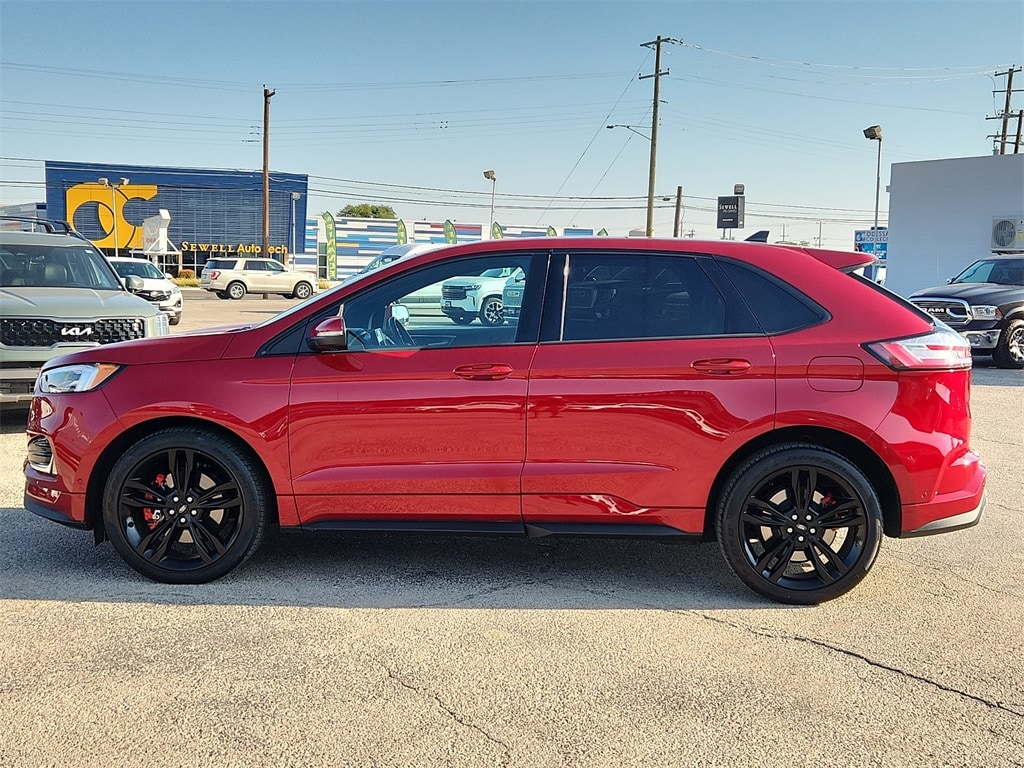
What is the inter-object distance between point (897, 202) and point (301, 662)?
28831 millimetres

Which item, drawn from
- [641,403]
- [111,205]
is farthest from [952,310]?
[111,205]

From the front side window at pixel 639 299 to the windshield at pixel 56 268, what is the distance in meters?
7.04

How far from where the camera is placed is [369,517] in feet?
14.1

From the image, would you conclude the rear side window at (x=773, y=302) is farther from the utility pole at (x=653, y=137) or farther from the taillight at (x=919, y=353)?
the utility pole at (x=653, y=137)

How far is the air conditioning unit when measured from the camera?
82.9ft

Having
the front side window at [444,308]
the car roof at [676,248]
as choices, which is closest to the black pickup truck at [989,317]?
the car roof at [676,248]

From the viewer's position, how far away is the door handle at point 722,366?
4098mm

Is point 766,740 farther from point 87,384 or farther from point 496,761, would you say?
point 87,384

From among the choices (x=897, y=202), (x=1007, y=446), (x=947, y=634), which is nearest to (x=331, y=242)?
(x=897, y=202)

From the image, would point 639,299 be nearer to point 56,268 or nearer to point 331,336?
point 331,336

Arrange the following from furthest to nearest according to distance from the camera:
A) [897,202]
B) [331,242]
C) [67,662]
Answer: [331,242] < [897,202] < [67,662]

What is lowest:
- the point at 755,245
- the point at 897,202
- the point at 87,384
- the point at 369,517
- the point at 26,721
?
the point at 26,721

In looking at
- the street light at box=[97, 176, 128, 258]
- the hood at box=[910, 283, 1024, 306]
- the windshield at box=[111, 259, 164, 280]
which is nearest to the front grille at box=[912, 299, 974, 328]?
the hood at box=[910, 283, 1024, 306]

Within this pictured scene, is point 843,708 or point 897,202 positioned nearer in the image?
point 843,708
